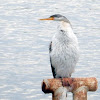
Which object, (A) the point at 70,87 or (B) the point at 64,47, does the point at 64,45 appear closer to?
(B) the point at 64,47

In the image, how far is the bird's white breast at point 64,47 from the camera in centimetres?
1127

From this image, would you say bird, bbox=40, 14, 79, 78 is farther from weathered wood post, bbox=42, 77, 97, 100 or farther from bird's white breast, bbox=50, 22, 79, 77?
weathered wood post, bbox=42, 77, 97, 100

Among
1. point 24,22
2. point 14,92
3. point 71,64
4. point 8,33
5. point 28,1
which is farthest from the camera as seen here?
point 28,1

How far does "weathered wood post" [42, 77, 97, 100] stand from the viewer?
984cm

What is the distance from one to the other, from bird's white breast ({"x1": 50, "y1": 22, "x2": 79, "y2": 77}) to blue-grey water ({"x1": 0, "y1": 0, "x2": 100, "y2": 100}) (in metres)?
4.79

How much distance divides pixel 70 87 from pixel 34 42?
12217 mm

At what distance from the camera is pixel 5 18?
2728 centimetres

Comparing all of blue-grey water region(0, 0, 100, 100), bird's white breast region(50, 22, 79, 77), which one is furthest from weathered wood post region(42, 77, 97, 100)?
blue-grey water region(0, 0, 100, 100)

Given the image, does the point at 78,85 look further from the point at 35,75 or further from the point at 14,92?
the point at 35,75

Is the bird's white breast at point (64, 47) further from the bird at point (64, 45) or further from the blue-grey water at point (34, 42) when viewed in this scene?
the blue-grey water at point (34, 42)

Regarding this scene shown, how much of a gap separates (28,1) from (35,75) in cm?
1451

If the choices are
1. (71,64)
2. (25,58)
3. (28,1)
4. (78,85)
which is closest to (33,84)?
(25,58)

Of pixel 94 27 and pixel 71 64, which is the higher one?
pixel 71 64

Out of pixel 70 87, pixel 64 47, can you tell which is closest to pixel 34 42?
pixel 64 47
